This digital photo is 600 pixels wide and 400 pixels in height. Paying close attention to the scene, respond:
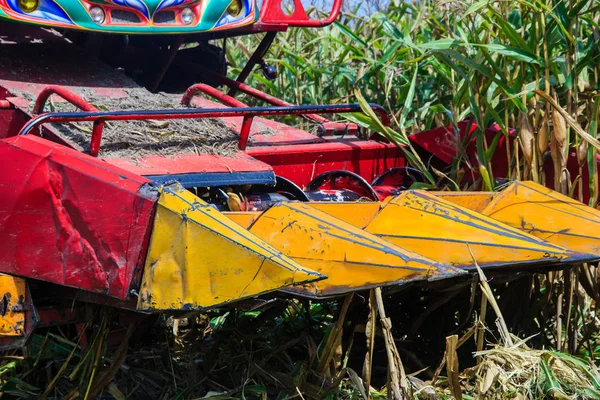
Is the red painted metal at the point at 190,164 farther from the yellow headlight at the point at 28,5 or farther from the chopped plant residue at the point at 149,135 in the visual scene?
the yellow headlight at the point at 28,5

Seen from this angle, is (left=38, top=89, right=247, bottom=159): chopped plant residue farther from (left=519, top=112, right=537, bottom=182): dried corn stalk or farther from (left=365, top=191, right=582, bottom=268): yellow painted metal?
(left=519, top=112, right=537, bottom=182): dried corn stalk

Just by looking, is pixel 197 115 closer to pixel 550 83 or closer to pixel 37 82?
pixel 37 82

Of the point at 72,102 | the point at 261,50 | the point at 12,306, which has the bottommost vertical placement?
the point at 12,306

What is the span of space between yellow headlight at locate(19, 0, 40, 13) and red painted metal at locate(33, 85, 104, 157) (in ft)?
1.68

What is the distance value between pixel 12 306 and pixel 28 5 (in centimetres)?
184

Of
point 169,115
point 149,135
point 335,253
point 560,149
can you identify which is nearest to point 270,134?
point 149,135

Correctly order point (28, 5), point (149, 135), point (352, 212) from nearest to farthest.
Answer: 1. point (352, 212)
2. point (149, 135)
3. point (28, 5)

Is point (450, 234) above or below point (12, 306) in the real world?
above

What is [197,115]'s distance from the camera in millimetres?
3564

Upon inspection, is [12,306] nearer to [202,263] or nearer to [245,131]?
[202,263]

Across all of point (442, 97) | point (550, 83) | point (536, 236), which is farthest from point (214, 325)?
point (442, 97)

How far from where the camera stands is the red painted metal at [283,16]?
4895 millimetres

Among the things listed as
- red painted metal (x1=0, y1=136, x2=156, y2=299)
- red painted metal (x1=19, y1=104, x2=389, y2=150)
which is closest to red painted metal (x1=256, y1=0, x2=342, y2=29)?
red painted metal (x1=19, y1=104, x2=389, y2=150)

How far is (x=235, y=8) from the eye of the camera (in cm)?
471
